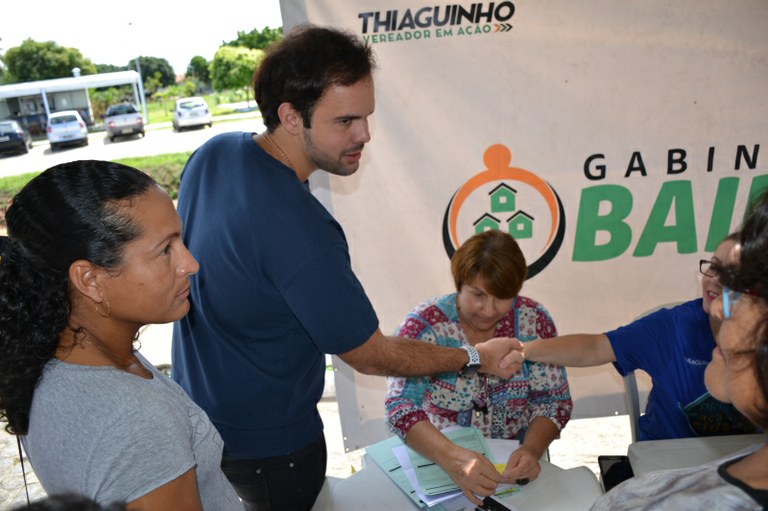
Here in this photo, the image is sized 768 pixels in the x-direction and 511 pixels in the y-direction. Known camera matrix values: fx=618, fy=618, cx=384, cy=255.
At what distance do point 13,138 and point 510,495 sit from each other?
11.3 metres

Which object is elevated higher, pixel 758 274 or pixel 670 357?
pixel 758 274

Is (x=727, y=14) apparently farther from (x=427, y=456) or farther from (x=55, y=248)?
(x=55, y=248)

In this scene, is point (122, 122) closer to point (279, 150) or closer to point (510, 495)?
point (279, 150)

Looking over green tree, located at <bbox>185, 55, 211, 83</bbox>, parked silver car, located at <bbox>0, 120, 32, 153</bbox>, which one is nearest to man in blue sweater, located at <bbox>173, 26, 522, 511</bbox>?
parked silver car, located at <bbox>0, 120, 32, 153</bbox>

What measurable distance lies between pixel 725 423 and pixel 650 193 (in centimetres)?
132

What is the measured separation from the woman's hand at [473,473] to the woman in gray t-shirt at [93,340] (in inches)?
32.3

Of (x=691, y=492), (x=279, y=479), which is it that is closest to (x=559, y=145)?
(x=279, y=479)

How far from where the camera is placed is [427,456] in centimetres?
193

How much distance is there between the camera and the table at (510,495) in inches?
67.6

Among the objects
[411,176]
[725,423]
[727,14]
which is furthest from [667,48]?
[725,423]

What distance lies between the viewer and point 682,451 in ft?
5.79

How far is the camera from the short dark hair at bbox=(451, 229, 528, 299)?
219 cm

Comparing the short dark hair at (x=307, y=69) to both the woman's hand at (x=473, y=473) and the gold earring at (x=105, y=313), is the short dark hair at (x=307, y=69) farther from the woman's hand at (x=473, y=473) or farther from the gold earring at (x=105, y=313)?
the woman's hand at (x=473, y=473)

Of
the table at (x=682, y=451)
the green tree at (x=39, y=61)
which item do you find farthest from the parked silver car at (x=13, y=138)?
the table at (x=682, y=451)
